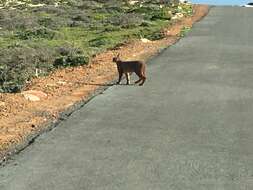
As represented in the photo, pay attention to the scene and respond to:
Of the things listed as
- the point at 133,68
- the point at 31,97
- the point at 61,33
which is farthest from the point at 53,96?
the point at 61,33

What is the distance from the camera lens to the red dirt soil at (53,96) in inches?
445

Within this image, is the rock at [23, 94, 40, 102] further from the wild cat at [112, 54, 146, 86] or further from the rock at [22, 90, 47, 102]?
the wild cat at [112, 54, 146, 86]

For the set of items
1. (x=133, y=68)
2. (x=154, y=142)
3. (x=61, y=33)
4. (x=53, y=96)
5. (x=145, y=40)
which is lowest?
(x=61, y=33)

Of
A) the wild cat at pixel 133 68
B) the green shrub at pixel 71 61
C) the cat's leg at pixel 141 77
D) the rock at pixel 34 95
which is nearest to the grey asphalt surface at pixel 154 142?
the cat's leg at pixel 141 77

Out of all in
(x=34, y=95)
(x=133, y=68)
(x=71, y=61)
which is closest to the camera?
(x=34, y=95)

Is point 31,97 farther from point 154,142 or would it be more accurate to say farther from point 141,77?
point 154,142

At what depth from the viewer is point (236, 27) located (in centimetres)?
3434

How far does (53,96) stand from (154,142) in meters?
4.68

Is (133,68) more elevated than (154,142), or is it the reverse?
(154,142)

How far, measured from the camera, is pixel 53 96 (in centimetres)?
1455

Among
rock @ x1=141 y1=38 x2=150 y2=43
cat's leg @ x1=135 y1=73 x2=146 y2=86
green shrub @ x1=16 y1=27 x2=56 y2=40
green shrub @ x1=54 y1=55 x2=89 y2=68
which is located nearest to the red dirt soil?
green shrub @ x1=54 y1=55 x2=89 y2=68

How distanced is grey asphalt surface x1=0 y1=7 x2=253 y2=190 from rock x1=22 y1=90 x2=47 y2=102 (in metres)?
1.36

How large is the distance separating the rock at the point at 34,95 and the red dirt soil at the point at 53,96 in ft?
0.34

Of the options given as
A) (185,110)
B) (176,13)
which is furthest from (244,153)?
(176,13)
